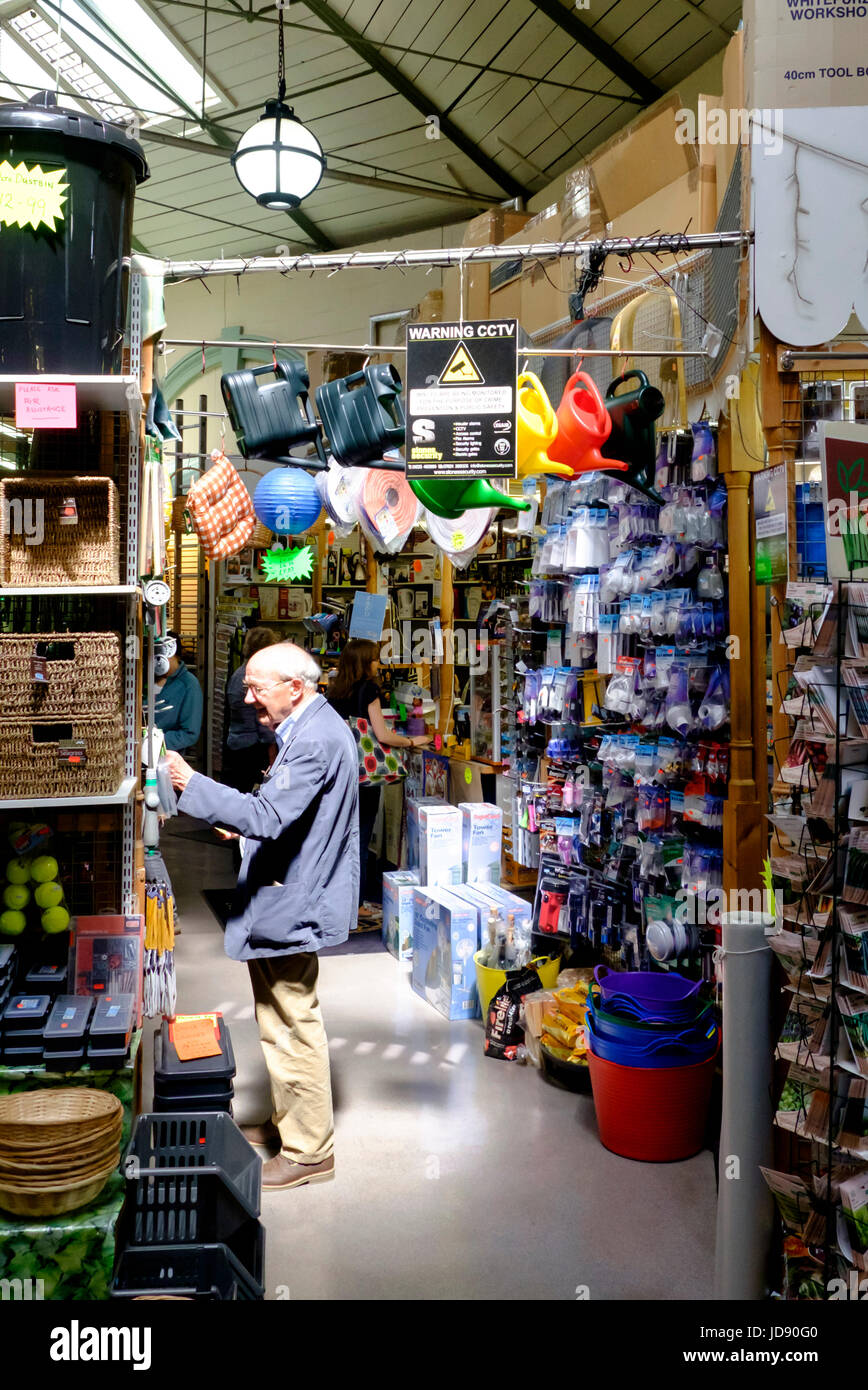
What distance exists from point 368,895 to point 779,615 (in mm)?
5043

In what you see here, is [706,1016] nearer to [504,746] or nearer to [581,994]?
[581,994]

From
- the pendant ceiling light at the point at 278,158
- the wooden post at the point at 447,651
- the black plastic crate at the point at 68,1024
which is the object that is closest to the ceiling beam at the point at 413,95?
the pendant ceiling light at the point at 278,158

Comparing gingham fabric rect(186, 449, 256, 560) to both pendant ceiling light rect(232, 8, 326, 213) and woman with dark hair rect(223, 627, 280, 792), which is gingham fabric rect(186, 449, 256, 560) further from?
woman with dark hair rect(223, 627, 280, 792)

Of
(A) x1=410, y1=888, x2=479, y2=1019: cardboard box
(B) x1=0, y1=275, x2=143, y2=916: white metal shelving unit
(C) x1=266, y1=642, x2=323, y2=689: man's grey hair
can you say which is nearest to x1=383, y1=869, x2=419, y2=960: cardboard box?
(A) x1=410, y1=888, x2=479, y2=1019: cardboard box

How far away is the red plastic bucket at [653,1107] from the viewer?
148 inches

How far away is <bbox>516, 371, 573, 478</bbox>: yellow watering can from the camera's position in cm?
339

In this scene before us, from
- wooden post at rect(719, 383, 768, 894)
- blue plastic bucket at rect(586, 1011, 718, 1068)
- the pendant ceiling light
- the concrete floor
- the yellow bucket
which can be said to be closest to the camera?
the concrete floor

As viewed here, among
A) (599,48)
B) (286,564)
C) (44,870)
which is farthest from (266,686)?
(599,48)

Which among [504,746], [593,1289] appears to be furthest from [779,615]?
[504,746]

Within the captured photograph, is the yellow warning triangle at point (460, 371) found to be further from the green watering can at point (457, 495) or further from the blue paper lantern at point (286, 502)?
the blue paper lantern at point (286, 502)

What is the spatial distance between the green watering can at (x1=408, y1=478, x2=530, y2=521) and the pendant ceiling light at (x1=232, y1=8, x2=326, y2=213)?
2.90 meters

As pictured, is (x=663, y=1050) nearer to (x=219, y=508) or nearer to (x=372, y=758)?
(x=219, y=508)

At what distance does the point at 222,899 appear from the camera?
25.2ft

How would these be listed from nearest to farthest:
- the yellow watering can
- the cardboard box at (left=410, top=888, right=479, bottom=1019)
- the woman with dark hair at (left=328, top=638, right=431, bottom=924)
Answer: the yellow watering can < the cardboard box at (left=410, top=888, right=479, bottom=1019) < the woman with dark hair at (left=328, top=638, right=431, bottom=924)
